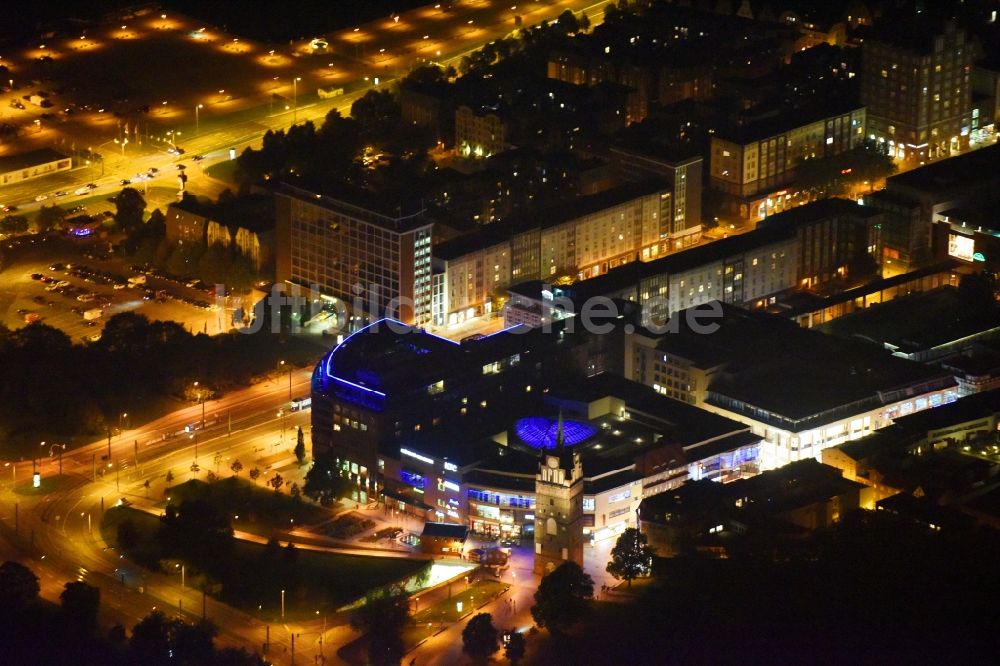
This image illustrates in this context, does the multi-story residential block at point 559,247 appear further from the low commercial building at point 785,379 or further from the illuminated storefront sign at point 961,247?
the illuminated storefront sign at point 961,247

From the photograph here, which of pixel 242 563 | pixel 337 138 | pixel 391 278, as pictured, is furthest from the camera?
pixel 337 138

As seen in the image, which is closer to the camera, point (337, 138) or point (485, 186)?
point (485, 186)

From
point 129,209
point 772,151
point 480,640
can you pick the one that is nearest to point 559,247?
point 772,151

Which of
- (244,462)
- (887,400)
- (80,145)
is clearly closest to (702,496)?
(887,400)

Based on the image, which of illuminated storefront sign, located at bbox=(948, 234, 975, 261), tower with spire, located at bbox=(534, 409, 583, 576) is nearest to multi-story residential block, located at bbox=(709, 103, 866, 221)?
illuminated storefront sign, located at bbox=(948, 234, 975, 261)

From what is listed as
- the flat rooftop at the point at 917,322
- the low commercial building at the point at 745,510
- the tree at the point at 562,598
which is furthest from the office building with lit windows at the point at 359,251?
the tree at the point at 562,598

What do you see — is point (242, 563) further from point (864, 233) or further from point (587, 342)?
point (864, 233)

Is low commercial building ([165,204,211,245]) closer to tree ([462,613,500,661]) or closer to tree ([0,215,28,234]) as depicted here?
tree ([0,215,28,234])

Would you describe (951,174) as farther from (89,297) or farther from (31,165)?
(31,165)
